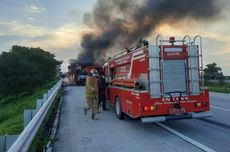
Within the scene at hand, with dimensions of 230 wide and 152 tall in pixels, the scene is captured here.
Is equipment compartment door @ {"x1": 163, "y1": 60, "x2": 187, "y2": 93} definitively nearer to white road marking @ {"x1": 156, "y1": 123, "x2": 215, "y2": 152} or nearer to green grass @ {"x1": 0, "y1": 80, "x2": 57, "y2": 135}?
white road marking @ {"x1": 156, "y1": 123, "x2": 215, "y2": 152}

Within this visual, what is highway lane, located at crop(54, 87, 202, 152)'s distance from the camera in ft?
24.8

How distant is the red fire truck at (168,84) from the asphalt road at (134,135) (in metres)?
0.52

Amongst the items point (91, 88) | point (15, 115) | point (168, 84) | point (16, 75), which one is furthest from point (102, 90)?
point (16, 75)

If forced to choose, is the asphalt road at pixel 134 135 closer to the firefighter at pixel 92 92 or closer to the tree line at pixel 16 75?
the firefighter at pixel 92 92

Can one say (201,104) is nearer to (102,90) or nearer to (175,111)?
(175,111)

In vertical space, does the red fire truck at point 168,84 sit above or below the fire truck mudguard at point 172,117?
above

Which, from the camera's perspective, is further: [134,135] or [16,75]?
[16,75]

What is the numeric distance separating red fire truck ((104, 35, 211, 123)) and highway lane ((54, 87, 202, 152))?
1.85 ft

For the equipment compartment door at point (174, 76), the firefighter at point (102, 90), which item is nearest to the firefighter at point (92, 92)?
the firefighter at point (102, 90)

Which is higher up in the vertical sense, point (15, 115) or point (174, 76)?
point (174, 76)

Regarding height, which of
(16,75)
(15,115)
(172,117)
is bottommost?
(15,115)

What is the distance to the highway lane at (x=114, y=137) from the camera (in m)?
7.57

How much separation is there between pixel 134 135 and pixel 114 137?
0.60 m

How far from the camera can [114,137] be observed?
8828 mm
